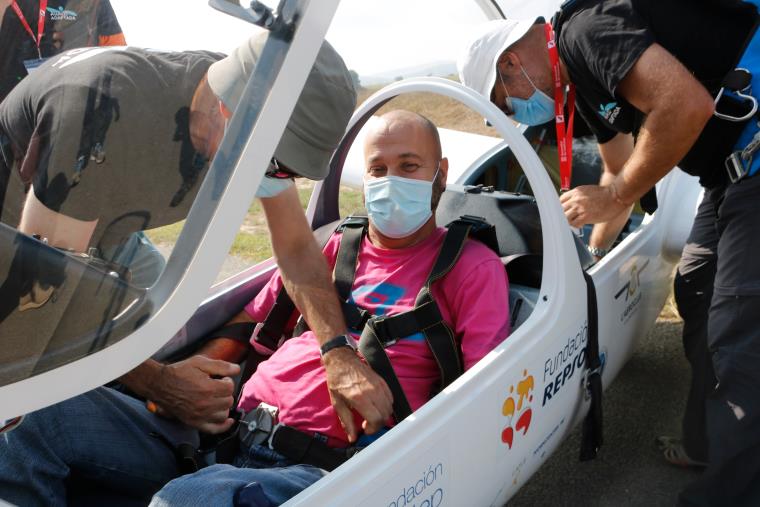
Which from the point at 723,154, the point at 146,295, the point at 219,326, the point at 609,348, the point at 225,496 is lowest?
the point at 219,326

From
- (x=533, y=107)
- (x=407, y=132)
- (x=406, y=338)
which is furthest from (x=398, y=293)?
(x=533, y=107)

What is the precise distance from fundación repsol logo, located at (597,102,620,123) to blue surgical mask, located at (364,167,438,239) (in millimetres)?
544

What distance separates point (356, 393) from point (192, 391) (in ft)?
1.38

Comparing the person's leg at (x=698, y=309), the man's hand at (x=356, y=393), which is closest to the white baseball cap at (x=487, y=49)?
the person's leg at (x=698, y=309)

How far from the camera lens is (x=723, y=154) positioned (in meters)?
1.99

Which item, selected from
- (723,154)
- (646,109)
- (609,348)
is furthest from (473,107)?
(609,348)

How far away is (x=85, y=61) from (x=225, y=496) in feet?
2.59

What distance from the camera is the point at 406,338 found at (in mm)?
1835

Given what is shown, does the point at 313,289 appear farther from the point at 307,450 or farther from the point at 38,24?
the point at 38,24

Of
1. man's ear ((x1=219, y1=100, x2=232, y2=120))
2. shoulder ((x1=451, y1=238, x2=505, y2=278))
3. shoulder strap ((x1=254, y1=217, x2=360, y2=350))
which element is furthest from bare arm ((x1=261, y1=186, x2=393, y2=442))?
man's ear ((x1=219, y1=100, x2=232, y2=120))

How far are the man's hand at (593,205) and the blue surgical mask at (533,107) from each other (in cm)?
28

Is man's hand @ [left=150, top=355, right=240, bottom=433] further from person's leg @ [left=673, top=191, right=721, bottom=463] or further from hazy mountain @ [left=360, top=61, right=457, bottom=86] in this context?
person's leg @ [left=673, top=191, right=721, bottom=463]

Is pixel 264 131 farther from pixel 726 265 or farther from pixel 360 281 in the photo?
pixel 726 265

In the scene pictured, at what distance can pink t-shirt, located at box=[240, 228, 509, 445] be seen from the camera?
70.1 inches
